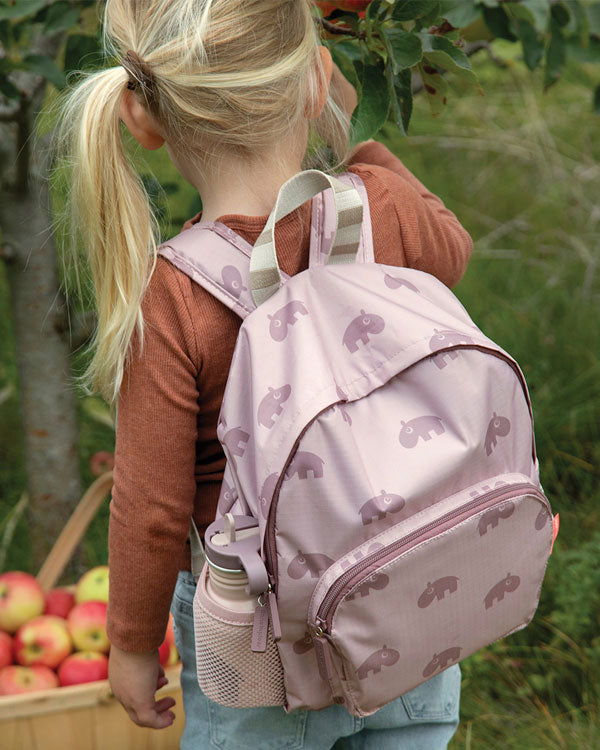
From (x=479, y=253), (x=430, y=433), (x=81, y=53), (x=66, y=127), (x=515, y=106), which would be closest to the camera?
(x=430, y=433)

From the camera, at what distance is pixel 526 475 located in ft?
3.53

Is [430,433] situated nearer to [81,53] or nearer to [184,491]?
[184,491]

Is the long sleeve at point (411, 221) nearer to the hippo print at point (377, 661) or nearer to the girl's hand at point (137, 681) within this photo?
the hippo print at point (377, 661)

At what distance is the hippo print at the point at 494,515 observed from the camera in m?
1.01

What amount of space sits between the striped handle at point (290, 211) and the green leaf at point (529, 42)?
2.10ft

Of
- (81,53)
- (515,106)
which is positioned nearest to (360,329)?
(81,53)

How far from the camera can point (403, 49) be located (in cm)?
117

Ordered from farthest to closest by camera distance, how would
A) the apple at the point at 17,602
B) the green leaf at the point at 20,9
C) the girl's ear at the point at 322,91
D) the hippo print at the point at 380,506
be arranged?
the apple at the point at 17,602 < the green leaf at the point at 20,9 < the girl's ear at the point at 322,91 < the hippo print at the point at 380,506

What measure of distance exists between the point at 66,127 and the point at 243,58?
31 centimetres

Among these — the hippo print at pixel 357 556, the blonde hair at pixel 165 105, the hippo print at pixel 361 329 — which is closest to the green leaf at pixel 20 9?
the blonde hair at pixel 165 105

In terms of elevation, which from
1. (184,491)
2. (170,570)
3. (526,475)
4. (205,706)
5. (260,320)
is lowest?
(205,706)

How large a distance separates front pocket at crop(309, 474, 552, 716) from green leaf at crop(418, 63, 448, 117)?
660mm

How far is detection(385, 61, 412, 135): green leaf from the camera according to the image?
4.02ft

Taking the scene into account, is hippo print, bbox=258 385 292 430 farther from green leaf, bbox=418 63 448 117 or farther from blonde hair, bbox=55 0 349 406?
green leaf, bbox=418 63 448 117
